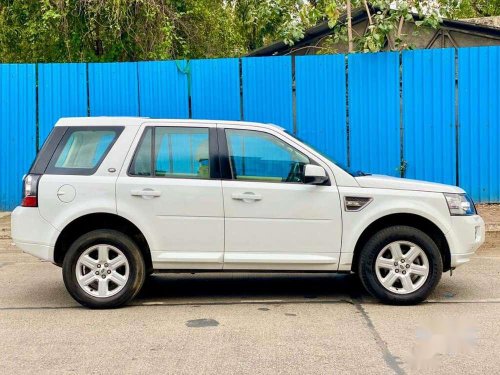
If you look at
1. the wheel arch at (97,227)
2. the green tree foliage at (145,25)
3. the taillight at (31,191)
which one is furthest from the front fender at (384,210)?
the green tree foliage at (145,25)

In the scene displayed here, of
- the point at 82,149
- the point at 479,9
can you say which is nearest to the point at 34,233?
the point at 82,149

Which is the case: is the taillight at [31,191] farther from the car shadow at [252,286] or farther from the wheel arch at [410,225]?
the wheel arch at [410,225]

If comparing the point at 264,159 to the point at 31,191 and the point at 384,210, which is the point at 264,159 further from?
the point at 31,191

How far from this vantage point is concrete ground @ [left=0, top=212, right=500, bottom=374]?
5.12m

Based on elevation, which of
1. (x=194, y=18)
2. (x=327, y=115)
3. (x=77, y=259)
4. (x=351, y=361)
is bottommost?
(x=351, y=361)

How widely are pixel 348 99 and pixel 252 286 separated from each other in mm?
5506

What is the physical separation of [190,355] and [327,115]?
25.9 ft

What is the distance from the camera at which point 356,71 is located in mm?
12477

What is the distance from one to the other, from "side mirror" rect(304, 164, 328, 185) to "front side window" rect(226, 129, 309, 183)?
3.8 inches

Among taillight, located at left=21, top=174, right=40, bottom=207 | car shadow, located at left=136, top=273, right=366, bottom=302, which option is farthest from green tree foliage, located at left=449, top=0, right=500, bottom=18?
taillight, located at left=21, top=174, right=40, bottom=207

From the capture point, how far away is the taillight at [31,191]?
6.78 meters

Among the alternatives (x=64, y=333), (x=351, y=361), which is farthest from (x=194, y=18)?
(x=351, y=361)

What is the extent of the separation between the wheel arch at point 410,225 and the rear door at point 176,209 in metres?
1.37

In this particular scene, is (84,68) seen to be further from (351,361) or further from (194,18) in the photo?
(351,361)
